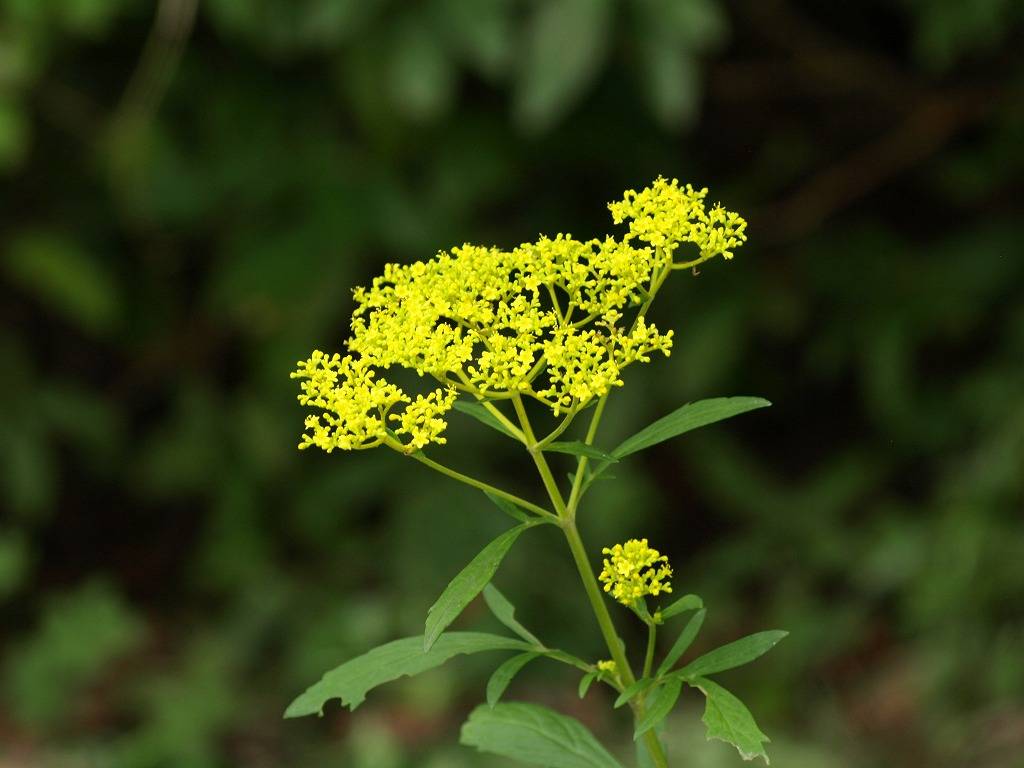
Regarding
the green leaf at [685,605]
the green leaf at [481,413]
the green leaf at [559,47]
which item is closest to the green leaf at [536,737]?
the green leaf at [685,605]

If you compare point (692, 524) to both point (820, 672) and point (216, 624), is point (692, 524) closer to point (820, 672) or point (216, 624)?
point (820, 672)

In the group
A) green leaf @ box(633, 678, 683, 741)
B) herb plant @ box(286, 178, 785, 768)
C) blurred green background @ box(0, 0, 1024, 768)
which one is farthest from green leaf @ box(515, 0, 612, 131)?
green leaf @ box(633, 678, 683, 741)

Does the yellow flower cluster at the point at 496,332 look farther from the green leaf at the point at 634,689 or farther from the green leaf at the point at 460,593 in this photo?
the green leaf at the point at 634,689

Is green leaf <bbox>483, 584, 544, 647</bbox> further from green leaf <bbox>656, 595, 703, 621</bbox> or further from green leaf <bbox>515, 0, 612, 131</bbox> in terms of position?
green leaf <bbox>515, 0, 612, 131</bbox>

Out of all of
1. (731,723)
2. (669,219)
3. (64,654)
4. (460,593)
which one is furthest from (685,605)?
(64,654)

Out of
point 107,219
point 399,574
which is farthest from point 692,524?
point 107,219

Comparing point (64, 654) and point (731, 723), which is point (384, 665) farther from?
point (64, 654)
